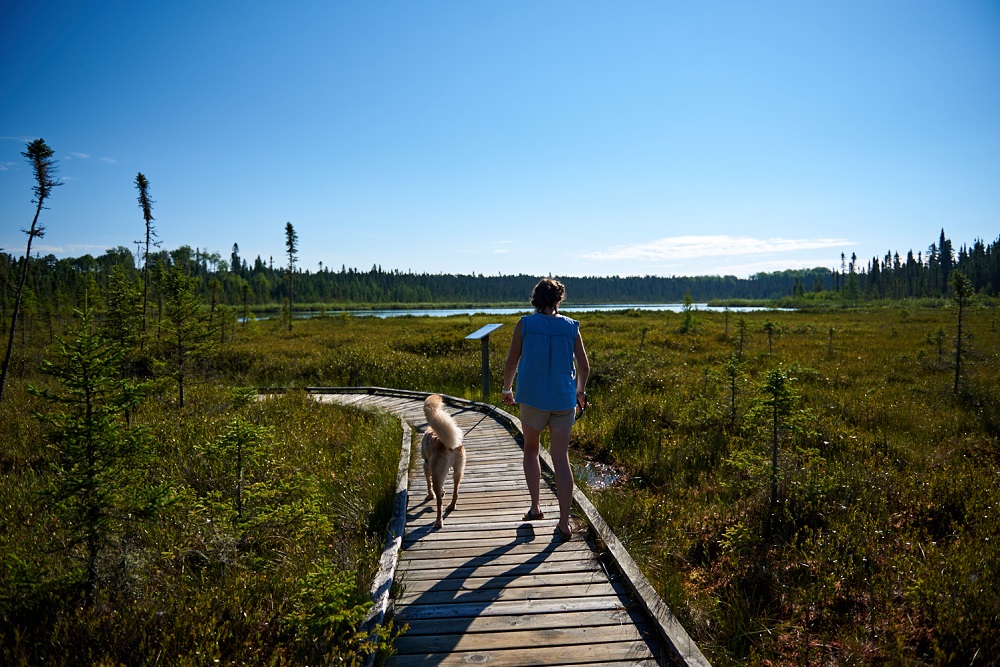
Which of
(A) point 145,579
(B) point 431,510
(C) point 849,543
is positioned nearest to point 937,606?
(C) point 849,543

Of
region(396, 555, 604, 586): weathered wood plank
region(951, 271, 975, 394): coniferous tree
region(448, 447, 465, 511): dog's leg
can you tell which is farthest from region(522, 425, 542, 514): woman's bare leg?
region(951, 271, 975, 394): coniferous tree

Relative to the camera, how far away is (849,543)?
495cm

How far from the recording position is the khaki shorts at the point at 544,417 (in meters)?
4.47

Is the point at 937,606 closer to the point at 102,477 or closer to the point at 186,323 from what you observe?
the point at 102,477

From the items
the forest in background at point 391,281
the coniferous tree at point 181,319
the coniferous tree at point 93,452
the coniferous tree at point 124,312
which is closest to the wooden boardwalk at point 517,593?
the coniferous tree at point 93,452

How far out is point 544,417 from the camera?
449 cm

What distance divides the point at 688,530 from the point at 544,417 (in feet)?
9.02

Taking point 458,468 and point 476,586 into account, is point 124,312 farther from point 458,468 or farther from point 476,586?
point 476,586

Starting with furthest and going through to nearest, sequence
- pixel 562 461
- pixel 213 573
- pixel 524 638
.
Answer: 1. pixel 562 461
2. pixel 213 573
3. pixel 524 638

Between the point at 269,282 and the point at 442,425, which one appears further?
the point at 269,282

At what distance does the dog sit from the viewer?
201 inches

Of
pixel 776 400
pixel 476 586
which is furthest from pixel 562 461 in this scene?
pixel 776 400

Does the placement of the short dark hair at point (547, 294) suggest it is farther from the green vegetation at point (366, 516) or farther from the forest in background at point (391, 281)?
the forest in background at point (391, 281)

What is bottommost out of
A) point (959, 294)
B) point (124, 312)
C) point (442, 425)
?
point (442, 425)
